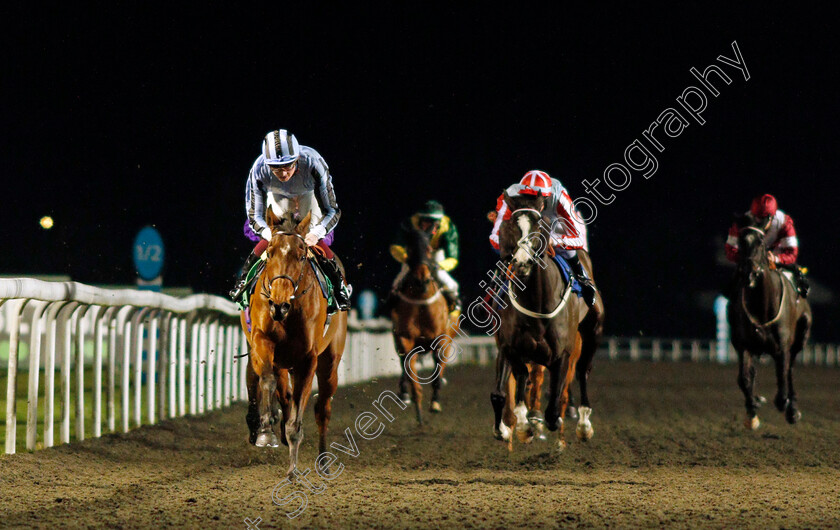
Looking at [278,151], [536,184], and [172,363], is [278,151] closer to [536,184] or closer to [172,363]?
[536,184]

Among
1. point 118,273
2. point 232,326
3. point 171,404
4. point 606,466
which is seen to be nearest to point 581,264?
point 606,466

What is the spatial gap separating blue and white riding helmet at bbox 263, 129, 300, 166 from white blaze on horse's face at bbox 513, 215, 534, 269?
5.13 ft

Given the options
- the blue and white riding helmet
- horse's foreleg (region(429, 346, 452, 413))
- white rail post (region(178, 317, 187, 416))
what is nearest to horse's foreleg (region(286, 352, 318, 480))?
the blue and white riding helmet

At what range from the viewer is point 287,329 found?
6.92m

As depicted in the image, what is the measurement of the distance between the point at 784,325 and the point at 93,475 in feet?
24.2

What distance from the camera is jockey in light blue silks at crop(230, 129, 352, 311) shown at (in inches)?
287

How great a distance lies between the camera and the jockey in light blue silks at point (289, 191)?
287 inches

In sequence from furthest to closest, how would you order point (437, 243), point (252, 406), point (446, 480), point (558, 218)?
point (437, 243)
point (558, 218)
point (252, 406)
point (446, 480)

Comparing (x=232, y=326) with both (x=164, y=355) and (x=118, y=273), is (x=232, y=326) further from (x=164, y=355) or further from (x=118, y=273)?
(x=118, y=273)

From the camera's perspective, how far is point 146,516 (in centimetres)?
529

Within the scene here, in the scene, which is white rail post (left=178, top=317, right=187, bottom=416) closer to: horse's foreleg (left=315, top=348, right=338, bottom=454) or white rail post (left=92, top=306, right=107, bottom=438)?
white rail post (left=92, top=306, right=107, bottom=438)

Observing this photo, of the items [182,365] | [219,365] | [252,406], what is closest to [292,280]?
[252,406]

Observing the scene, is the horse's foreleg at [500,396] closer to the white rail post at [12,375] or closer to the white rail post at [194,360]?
the white rail post at [12,375]

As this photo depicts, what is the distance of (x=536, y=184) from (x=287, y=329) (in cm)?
218
